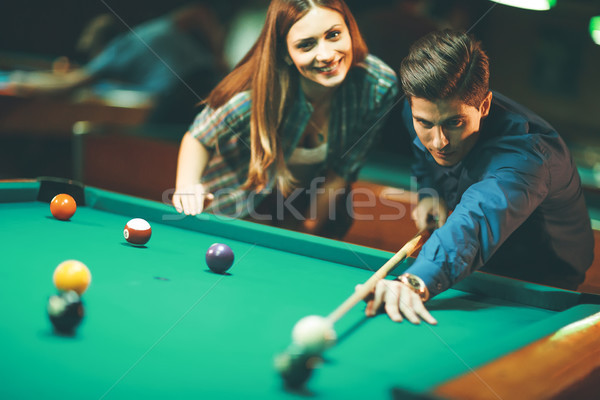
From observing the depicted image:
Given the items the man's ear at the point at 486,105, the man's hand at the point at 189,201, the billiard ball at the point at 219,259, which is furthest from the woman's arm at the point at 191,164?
the man's ear at the point at 486,105

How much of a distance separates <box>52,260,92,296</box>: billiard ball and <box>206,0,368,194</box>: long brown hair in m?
1.52

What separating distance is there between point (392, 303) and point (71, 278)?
79cm

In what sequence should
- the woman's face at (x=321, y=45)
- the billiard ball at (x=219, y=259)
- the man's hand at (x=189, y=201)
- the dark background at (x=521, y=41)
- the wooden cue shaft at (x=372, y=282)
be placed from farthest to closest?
the dark background at (x=521, y=41) → the woman's face at (x=321, y=45) → the man's hand at (x=189, y=201) → the billiard ball at (x=219, y=259) → the wooden cue shaft at (x=372, y=282)

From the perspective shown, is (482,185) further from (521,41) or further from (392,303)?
(521,41)

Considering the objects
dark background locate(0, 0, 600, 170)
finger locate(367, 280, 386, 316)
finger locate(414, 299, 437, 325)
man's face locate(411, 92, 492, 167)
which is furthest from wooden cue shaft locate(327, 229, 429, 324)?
dark background locate(0, 0, 600, 170)

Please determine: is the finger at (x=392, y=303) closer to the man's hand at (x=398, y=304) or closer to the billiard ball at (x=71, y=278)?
the man's hand at (x=398, y=304)

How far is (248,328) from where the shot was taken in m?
1.35

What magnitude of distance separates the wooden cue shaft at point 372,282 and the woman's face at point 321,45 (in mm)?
844

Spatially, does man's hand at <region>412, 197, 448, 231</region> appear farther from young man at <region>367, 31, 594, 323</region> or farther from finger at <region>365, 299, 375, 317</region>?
finger at <region>365, 299, 375, 317</region>

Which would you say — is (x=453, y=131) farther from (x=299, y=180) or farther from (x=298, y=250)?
(x=299, y=180)

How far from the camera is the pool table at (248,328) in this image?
41.2 inches

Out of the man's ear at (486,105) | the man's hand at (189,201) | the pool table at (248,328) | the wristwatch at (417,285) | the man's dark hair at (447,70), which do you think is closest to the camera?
the pool table at (248,328)

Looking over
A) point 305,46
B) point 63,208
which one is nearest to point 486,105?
point 305,46

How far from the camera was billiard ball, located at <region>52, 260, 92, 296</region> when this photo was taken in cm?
141
